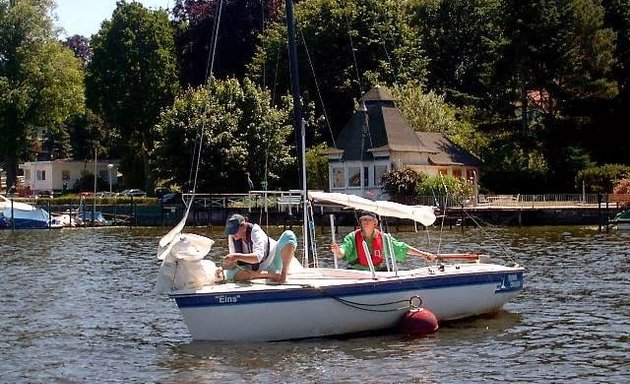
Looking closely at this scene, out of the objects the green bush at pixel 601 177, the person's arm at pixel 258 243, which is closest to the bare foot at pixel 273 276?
the person's arm at pixel 258 243

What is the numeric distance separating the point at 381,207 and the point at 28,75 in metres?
84.0

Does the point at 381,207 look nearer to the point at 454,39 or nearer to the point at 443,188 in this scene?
the point at 443,188

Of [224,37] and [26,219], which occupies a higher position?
[224,37]

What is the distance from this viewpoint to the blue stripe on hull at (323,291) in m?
21.5

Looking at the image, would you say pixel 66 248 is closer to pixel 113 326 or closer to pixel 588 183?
pixel 113 326

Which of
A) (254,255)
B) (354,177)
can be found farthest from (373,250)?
(354,177)

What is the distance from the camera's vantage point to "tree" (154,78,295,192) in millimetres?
76688

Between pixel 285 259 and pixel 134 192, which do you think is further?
pixel 134 192

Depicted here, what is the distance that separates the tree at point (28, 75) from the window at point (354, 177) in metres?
38.4

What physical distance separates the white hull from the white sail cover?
1.25 m

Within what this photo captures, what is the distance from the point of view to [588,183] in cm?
7200

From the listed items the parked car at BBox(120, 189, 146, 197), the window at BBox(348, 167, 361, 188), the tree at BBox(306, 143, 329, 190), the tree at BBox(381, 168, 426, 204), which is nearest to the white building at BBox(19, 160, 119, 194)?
the parked car at BBox(120, 189, 146, 197)

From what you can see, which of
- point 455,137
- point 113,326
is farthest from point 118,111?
point 113,326

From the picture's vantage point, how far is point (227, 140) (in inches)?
3019
